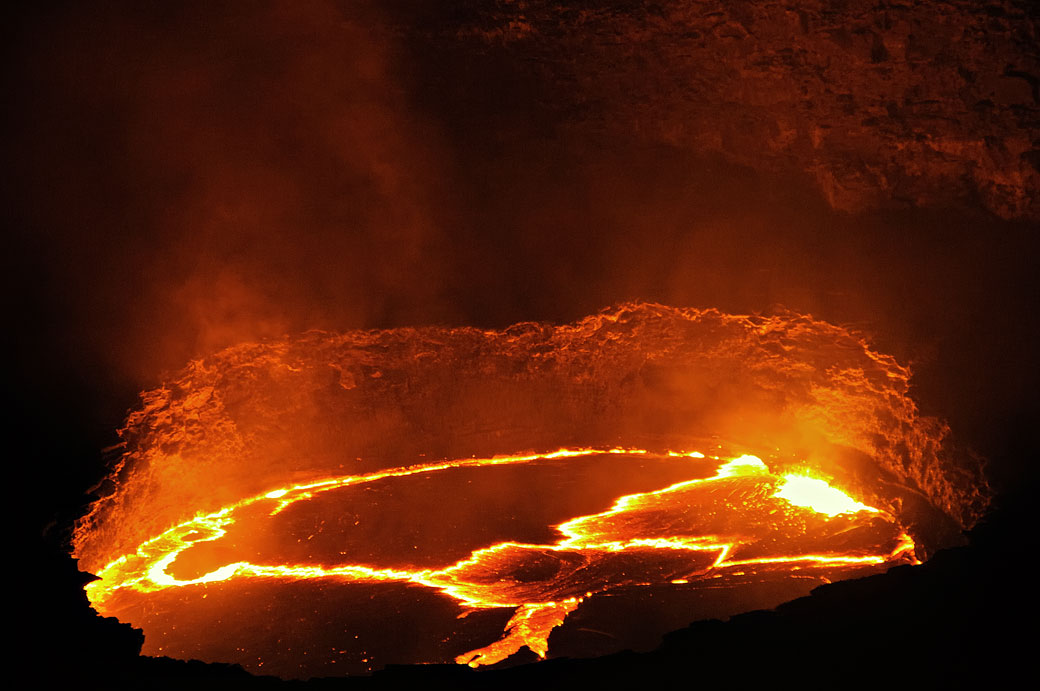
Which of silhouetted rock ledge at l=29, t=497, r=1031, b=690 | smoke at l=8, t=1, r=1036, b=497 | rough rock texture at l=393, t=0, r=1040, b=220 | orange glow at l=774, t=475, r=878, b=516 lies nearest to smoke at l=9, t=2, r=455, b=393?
smoke at l=8, t=1, r=1036, b=497

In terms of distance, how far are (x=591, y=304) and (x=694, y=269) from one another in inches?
47.9

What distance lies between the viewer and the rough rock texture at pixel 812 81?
8.34 metres

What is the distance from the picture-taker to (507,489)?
809cm

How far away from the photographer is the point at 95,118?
1044 centimetres

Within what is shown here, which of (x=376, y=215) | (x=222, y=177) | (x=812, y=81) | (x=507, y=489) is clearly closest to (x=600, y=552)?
(x=507, y=489)

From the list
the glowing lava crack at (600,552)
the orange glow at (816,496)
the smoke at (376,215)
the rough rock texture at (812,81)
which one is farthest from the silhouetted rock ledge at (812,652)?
the rough rock texture at (812,81)

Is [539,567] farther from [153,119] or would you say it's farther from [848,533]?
[153,119]

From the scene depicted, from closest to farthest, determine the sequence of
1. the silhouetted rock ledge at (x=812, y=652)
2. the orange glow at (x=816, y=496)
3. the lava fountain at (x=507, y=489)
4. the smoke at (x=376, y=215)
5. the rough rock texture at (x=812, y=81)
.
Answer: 1. the silhouetted rock ledge at (x=812, y=652)
2. the lava fountain at (x=507, y=489)
3. the orange glow at (x=816, y=496)
4. the smoke at (x=376, y=215)
5. the rough rock texture at (x=812, y=81)

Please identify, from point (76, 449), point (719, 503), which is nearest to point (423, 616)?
point (719, 503)

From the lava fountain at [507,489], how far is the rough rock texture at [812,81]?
239 cm

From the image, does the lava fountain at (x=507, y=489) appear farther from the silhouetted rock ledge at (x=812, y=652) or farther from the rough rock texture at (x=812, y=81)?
the rough rock texture at (x=812, y=81)

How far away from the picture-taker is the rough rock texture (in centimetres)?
834

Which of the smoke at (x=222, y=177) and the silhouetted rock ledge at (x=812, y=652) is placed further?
the smoke at (x=222, y=177)

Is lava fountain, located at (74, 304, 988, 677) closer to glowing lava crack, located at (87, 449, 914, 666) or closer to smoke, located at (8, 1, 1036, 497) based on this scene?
glowing lava crack, located at (87, 449, 914, 666)
